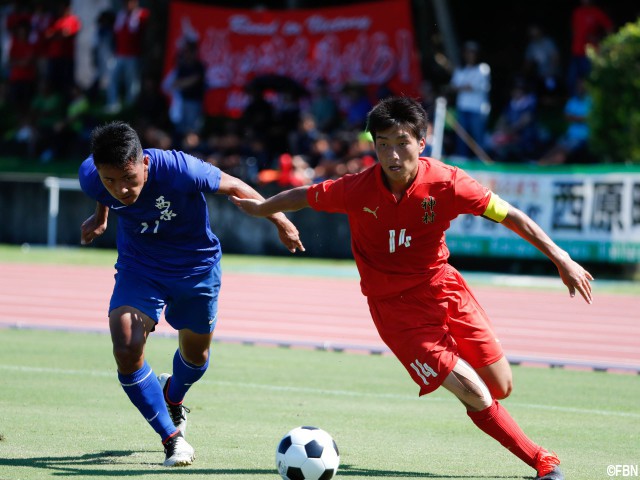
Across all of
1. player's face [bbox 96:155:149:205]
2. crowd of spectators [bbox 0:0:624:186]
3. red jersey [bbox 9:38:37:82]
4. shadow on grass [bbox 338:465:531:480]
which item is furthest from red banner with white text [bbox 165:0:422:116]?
shadow on grass [bbox 338:465:531:480]

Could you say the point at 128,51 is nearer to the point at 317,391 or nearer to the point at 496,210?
the point at 317,391

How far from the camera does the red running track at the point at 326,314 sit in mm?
11734

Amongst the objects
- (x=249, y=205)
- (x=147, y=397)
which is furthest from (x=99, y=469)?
(x=249, y=205)

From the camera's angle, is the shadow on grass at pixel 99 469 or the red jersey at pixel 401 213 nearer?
the shadow on grass at pixel 99 469

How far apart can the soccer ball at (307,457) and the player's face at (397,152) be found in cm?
145

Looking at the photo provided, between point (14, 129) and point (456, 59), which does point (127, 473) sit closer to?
point (456, 59)

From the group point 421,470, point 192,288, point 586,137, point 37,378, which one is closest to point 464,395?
point 421,470

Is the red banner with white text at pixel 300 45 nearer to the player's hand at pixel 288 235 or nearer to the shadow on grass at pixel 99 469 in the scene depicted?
the player's hand at pixel 288 235

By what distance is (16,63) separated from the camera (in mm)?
28250

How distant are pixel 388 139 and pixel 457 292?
977 millimetres

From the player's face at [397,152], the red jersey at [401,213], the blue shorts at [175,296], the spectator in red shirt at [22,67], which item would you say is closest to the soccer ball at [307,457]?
the red jersey at [401,213]

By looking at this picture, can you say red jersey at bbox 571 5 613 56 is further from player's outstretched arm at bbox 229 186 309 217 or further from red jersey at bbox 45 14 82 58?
player's outstretched arm at bbox 229 186 309 217

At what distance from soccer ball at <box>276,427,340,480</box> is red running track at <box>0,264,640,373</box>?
502cm

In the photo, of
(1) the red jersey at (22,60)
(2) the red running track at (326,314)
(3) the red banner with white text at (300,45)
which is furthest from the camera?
(1) the red jersey at (22,60)
